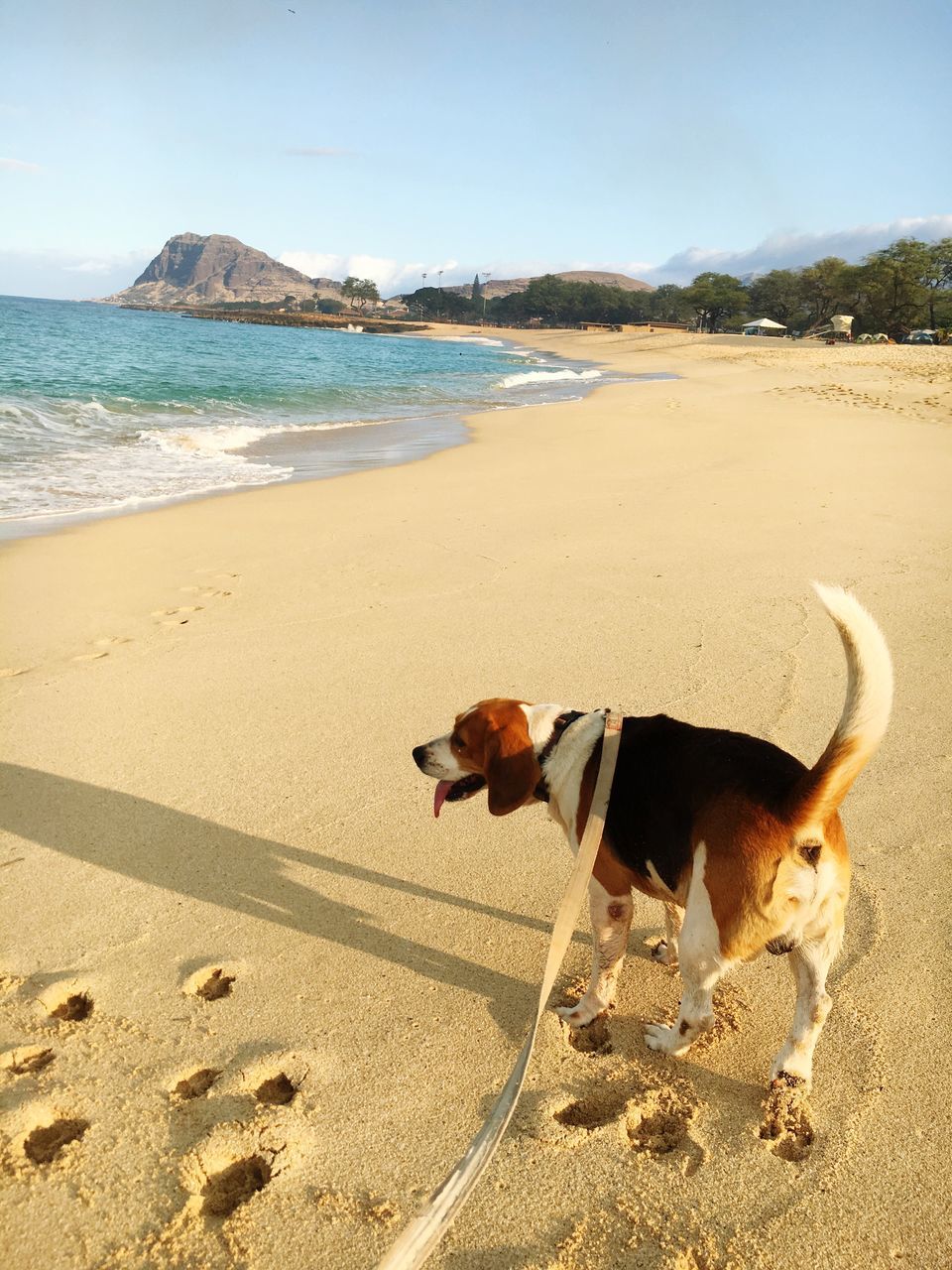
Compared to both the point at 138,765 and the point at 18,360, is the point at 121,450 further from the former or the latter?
the point at 18,360

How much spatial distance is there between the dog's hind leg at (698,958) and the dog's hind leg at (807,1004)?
0.23 m

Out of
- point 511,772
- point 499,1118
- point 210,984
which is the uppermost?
point 511,772

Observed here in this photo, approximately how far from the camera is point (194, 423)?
16703mm

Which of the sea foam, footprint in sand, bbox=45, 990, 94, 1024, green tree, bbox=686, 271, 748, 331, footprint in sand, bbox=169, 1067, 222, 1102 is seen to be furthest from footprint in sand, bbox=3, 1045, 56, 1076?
green tree, bbox=686, 271, 748, 331

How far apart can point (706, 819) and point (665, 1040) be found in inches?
32.4

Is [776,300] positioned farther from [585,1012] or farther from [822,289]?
[585,1012]

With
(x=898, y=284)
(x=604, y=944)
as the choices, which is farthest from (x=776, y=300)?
(x=604, y=944)

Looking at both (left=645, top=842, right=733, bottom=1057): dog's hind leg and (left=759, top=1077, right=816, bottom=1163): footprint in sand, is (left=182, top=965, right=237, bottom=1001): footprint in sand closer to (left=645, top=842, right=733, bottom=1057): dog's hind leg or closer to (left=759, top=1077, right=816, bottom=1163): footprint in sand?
(left=645, top=842, right=733, bottom=1057): dog's hind leg

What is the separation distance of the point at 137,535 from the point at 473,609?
13.2ft

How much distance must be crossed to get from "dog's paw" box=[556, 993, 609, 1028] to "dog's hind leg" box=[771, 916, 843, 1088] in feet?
1.87

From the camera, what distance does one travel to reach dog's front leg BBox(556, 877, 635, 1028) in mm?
2617

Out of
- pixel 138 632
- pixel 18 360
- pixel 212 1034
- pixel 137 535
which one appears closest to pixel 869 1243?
pixel 212 1034

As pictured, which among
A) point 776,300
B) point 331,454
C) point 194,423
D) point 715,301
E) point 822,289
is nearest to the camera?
point 331,454

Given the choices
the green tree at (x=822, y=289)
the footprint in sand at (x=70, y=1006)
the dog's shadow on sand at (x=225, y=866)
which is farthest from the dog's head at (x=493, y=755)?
the green tree at (x=822, y=289)
